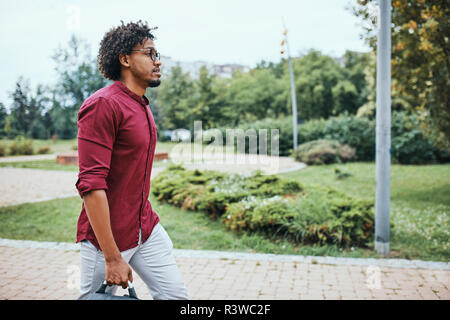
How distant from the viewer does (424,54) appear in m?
7.40

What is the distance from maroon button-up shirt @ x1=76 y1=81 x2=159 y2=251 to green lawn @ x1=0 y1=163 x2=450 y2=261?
3.43 meters

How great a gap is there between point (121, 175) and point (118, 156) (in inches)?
3.7

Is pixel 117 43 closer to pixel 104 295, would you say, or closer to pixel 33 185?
pixel 104 295

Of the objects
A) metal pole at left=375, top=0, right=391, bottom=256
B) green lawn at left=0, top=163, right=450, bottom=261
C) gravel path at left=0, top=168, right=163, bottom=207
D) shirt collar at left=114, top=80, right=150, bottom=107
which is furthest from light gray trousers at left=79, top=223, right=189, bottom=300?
gravel path at left=0, top=168, right=163, bottom=207

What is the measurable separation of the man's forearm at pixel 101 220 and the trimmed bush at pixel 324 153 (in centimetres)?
1419

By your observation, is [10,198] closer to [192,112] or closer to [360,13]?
[360,13]

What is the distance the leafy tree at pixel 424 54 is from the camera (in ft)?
23.0

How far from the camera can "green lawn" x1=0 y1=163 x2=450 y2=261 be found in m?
5.15

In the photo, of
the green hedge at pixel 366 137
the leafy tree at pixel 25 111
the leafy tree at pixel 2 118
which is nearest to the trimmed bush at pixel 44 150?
the leafy tree at pixel 25 111

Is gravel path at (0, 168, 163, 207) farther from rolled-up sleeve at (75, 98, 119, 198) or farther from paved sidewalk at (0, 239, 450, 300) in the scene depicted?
rolled-up sleeve at (75, 98, 119, 198)

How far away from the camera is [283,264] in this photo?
15.3ft

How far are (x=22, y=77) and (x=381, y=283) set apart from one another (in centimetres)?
822

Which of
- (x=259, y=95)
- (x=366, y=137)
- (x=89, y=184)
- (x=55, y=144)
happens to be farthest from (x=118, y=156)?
(x=259, y=95)

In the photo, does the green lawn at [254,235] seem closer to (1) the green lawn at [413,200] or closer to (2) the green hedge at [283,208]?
(1) the green lawn at [413,200]
